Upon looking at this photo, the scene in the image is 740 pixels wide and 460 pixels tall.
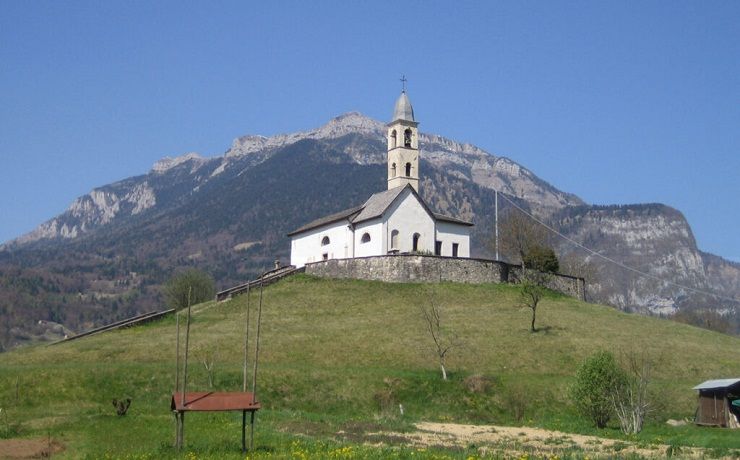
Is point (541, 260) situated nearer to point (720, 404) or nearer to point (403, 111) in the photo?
point (403, 111)

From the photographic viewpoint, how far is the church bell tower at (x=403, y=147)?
82.4m

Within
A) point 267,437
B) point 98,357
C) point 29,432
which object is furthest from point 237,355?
point 267,437

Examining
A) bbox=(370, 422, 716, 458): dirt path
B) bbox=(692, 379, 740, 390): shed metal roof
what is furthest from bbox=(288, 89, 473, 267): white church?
bbox=(370, 422, 716, 458): dirt path

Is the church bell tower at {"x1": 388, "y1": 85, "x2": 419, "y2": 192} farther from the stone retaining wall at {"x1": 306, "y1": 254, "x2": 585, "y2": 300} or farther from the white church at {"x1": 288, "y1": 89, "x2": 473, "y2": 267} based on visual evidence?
the stone retaining wall at {"x1": 306, "y1": 254, "x2": 585, "y2": 300}

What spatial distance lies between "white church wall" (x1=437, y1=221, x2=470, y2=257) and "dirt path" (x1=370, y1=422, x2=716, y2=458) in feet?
137

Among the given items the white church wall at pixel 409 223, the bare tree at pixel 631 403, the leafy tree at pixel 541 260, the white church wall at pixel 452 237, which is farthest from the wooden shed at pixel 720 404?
the white church wall at pixel 452 237

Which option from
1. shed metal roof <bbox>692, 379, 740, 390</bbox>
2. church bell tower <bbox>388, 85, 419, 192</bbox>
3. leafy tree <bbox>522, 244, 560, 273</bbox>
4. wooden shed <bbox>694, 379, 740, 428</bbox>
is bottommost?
wooden shed <bbox>694, 379, 740, 428</bbox>

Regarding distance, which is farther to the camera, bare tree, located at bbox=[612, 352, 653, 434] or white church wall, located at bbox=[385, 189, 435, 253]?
white church wall, located at bbox=[385, 189, 435, 253]

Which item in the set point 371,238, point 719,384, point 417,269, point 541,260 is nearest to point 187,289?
point 371,238

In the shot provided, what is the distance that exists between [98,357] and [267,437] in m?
26.5

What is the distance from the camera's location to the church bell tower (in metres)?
82.4

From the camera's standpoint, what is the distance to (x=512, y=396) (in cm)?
4588

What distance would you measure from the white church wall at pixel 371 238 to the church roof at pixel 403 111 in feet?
39.5

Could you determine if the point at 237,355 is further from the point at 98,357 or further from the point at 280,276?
the point at 280,276
